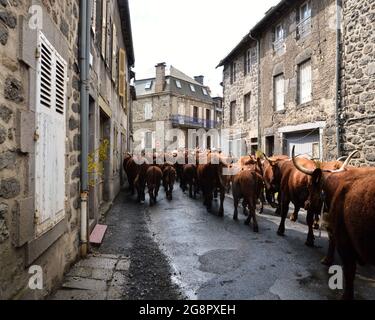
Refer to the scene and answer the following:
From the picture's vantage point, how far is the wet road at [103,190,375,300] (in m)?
3.70

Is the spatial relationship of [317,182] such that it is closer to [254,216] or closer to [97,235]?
[254,216]

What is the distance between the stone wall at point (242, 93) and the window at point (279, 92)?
5.20 ft

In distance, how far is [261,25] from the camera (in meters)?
14.8

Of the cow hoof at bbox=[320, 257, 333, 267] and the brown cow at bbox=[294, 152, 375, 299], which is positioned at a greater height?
the brown cow at bbox=[294, 152, 375, 299]

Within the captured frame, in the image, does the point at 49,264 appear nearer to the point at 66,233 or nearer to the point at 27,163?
the point at 66,233

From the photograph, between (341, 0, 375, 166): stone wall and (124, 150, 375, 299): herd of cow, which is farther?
(341, 0, 375, 166): stone wall

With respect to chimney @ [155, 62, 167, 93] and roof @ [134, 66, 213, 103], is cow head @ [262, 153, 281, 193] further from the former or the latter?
chimney @ [155, 62, 167, 93]

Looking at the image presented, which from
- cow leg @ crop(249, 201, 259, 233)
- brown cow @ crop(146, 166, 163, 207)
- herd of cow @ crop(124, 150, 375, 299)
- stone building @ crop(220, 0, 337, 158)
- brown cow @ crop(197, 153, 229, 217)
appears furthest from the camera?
stone building @ crop(220, 0, 337, 158)

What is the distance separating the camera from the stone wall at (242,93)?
52.2 ft

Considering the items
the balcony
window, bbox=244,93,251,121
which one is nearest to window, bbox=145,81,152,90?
the balcony

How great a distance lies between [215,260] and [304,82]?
9.46 metres

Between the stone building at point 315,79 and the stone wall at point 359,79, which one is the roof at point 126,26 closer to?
the stone building at point 315,79

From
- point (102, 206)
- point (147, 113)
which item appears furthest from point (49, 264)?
point (147, 113)
